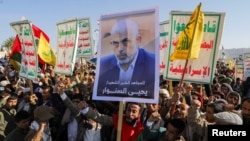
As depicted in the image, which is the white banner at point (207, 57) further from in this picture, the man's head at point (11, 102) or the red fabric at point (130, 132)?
the man's head at point (11, 102)

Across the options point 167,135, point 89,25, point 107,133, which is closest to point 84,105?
point 107,133

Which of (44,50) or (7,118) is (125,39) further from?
(44,50)

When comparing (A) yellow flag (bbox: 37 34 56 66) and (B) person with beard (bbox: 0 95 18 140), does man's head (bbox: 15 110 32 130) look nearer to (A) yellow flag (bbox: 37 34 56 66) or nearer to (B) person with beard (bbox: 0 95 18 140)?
(B) person with beard (bbox: 0 95 18 140)

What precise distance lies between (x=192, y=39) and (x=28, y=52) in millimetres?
3473

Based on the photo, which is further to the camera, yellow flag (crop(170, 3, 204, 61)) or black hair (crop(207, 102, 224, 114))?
yellow flag (crop(170, 3, 204, 61))

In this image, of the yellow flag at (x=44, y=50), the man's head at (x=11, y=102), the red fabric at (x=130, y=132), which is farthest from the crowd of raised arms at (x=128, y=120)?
the yellow flag at (x=44, y=50)

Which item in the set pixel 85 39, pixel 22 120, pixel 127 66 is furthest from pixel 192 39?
pixel 85 39

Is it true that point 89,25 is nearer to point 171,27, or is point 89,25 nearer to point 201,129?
point 171,27

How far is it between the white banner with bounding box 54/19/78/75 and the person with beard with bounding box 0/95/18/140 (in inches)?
57.4

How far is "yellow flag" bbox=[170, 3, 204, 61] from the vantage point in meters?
5.05

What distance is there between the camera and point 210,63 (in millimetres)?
5551

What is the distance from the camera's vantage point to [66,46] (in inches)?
293

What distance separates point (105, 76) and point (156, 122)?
2.87ft

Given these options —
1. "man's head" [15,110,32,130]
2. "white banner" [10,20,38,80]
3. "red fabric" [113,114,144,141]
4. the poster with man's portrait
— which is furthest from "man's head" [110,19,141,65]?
"white banner" [10,20,38,80]
